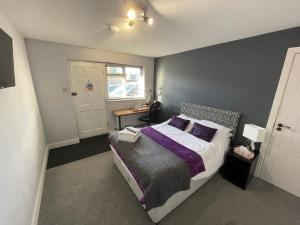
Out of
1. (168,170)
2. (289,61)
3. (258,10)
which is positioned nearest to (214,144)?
(168,170)

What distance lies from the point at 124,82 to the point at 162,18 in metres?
2.69

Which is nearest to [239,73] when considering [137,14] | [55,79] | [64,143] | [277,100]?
[277,100]

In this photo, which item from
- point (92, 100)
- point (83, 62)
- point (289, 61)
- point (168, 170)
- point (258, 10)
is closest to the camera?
point (258, 10)

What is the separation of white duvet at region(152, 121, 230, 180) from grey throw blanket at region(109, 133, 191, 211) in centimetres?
32

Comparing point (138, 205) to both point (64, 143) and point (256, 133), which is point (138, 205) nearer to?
point (256, 133)

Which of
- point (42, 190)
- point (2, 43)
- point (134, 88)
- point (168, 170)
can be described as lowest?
point (42, 190)

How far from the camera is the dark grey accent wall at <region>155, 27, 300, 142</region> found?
2.04 metres

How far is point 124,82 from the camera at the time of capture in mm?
4184

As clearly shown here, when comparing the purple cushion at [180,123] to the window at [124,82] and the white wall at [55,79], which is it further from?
the white wall at [55,79]

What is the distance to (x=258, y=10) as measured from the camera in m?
1.44

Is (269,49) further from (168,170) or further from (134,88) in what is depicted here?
(134,88)

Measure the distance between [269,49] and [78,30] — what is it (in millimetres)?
3099

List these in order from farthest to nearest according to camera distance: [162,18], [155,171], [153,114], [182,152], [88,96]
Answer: [153,114] → [88,96] → [182,152] → [162,18] → [155,171]

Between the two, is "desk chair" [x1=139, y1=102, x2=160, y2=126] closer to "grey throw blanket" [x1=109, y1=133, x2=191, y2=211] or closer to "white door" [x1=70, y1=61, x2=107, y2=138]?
"white door" [x1=70, y1=61, x2=107, y2=138]
